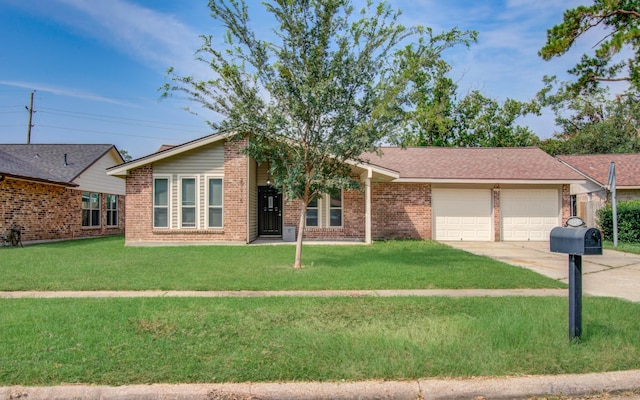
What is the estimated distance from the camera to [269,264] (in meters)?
9.90

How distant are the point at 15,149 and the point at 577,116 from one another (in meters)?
45.5

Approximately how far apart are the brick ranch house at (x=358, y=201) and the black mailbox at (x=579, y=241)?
400 inches

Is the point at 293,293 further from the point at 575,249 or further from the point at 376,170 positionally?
the point at 376,170

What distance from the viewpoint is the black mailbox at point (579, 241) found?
4293mm

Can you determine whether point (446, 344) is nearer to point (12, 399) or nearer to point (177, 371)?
point (177, 371)

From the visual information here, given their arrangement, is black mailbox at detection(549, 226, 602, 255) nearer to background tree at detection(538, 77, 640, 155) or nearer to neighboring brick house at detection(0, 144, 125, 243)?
neighboring brick house at detection(0, 144, 125, 243)

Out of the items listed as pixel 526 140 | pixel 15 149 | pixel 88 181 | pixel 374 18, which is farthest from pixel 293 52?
pixel 526 140

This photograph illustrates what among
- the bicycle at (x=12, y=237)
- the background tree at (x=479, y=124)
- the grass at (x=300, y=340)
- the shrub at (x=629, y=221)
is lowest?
the grass at (x=300, y=340)

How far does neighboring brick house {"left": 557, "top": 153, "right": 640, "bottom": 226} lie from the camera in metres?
19.2

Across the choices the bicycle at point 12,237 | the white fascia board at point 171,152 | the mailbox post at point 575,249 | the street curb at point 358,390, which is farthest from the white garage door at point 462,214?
the bicycle at point 12,237

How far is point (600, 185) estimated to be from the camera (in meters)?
19.9

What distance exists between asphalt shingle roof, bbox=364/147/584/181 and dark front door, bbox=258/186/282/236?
4202mm

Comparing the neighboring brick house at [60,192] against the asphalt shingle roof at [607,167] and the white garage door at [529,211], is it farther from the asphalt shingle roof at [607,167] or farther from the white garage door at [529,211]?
the asphalt shingle roof at [607,167]

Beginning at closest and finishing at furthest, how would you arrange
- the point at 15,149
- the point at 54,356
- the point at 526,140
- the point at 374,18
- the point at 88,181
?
the point at 54,356 → the point at 374,18 → the point at 88,181 → the point at 15,149 → the point at 526,140
